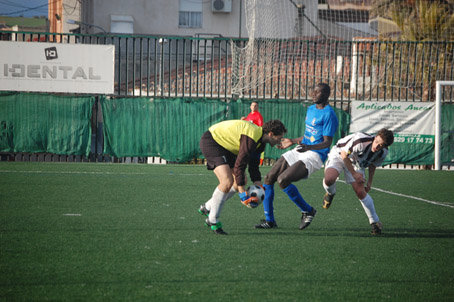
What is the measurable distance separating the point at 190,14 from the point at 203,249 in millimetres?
34801

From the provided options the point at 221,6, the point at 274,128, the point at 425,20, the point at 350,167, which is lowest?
the point at 350,167

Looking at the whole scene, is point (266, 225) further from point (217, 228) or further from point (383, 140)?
point (383, 140)

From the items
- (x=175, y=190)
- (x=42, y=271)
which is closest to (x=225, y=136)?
(x=42, y=271)

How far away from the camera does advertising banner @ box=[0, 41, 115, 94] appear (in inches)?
728

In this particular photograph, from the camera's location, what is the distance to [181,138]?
61.6ft

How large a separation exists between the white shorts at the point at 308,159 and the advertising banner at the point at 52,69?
11477 mm

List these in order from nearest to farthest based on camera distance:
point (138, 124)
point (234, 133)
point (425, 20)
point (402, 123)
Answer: point (234, 133), point (138, 124), point (402, 123), point (425, 20)

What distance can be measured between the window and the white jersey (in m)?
33.0

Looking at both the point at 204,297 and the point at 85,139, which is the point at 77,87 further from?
the point at 204,297

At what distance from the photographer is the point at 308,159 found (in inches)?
320

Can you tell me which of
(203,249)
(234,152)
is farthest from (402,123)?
(203,249)

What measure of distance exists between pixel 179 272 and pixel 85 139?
13793 mm

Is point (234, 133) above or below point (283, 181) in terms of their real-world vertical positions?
above

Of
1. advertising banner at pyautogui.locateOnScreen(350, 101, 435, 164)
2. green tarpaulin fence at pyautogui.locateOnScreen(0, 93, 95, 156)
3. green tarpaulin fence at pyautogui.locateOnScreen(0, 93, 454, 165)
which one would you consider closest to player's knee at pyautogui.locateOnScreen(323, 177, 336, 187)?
green tarpaulin fence at pyautogui.locateOnScreen(0, 93, 454, 165)
